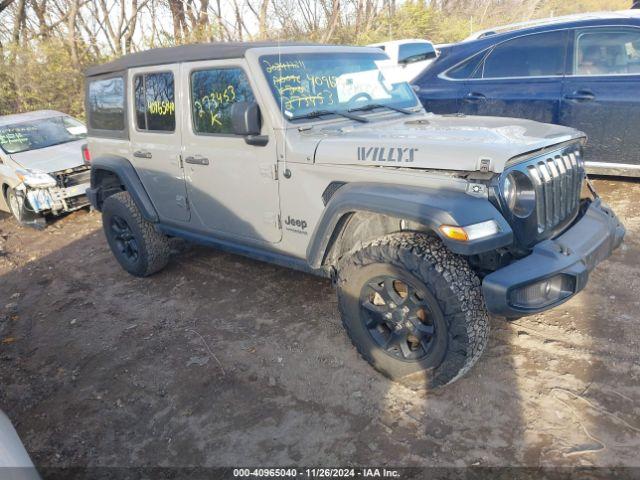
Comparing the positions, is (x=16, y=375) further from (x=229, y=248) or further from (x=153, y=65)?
(x=153, y=65)

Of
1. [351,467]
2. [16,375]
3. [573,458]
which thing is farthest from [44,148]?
[573,458]

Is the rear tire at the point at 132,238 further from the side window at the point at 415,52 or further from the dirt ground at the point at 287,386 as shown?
the side window at the point at 415,52

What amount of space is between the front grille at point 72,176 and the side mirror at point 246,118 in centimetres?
471

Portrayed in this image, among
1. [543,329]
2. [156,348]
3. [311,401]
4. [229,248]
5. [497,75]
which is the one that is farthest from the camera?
[497,75]

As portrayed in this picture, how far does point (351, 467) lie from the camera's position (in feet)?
7.50

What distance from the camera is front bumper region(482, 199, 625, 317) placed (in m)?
2.24

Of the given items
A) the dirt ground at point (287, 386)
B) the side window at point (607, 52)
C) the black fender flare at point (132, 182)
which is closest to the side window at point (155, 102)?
the black fender flare at point (132, 182)

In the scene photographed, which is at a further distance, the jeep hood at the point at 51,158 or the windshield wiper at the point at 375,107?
the jeep hood at the point at 51,158

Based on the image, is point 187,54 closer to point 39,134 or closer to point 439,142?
point 439,142

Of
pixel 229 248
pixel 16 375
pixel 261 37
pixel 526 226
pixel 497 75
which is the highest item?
pixel 261 37

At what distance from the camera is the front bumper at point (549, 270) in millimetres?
2236

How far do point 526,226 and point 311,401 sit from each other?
149cm

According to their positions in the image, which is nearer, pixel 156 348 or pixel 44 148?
pixel 156 348

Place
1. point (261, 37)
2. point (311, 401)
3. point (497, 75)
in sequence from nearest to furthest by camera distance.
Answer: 1. point (311, 401)
2. point (497, 75)
3. point (261, 37)
